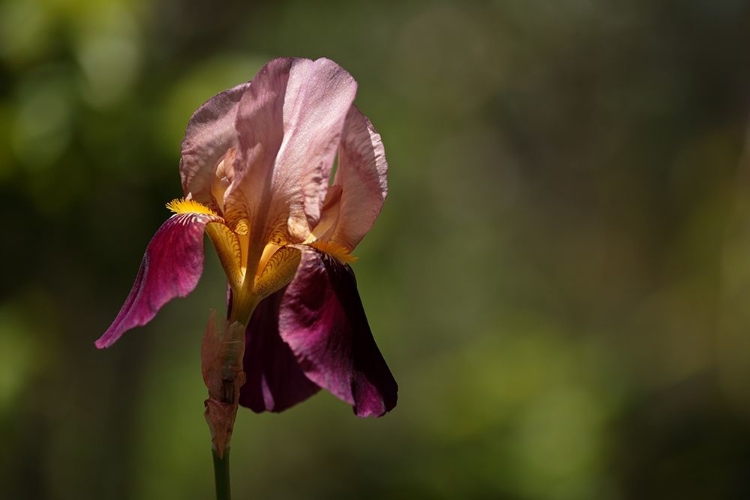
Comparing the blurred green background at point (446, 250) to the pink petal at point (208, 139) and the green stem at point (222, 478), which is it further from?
the green stem at point (222, 478)

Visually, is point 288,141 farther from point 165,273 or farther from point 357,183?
point 165,273

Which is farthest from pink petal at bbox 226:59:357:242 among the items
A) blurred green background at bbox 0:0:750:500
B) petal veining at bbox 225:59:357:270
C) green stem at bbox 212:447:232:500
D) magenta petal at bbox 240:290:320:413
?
blurred green background at bbox 0:0:750:500

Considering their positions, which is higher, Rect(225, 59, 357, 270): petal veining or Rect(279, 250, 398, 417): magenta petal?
Rect(225, 59, 357, 270): petal veining

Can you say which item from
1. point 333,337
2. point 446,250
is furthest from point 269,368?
point 446,250

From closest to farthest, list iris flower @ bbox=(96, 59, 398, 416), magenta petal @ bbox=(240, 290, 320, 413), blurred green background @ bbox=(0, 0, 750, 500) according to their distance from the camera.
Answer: iris flower @ bbox=(96, 59, 398, 416)
magenta petal @ bbox=(240, 290, 320, 413)
blurred green background @ bbox=(0, 0, 750, 500)

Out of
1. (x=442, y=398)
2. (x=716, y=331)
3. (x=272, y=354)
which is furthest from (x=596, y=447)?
(x=272, y=354)

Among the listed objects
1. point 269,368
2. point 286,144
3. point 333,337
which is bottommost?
point 269,368

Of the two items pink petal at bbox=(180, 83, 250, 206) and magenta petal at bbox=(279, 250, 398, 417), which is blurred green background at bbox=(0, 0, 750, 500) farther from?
magenta petal at bbox=(279, 250, 398, 417)
